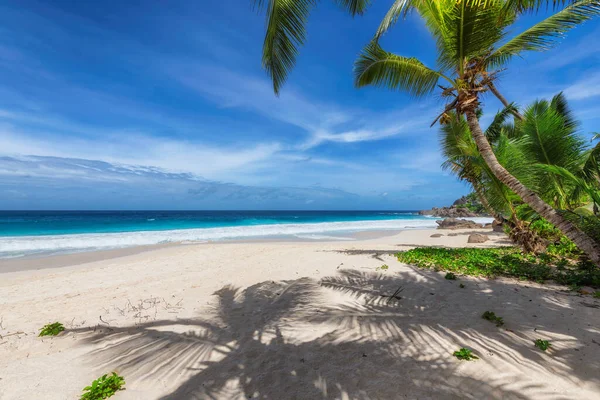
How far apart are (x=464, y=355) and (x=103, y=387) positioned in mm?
3733

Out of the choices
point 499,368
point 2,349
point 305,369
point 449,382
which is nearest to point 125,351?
point 2,349

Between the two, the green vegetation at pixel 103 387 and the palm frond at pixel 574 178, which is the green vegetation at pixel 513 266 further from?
the green vegetation at pixel 103 387

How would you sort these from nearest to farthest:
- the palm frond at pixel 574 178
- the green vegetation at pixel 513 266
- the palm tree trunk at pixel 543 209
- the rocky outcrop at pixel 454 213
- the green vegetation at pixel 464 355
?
1. the green vegetation at pixel 464 355
2. the palm frond at pixel 574 178
3. the palm tree trunk at pixel 543 209
4. the green vegetation at pixel 513 266
5. the rocky outcrop at pixel 454 213

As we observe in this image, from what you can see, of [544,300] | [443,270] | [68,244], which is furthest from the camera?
[68,244]

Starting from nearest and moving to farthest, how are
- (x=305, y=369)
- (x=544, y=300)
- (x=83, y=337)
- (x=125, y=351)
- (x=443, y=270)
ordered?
(x=305, y=369) → (x=125, y=351) → (x=83, y=337) → (x=544, y=300) → (x=443, y=270)

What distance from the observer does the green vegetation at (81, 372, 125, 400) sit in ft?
7.86

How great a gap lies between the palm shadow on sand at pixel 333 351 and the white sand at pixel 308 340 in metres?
0.02

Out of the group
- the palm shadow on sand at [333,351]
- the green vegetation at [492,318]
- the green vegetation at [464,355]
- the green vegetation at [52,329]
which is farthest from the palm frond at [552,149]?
the green vegetation at [52,329]

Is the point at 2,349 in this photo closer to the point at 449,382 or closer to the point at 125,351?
the point at 125,351

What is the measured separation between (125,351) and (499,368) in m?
4.32

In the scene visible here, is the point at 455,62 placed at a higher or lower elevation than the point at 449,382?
higher

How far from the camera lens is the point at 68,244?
15477mm

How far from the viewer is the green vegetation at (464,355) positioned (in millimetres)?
2717

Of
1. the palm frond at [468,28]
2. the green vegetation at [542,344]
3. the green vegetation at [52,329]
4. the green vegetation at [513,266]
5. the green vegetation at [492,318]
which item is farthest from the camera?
the palm frond at [468,28]
